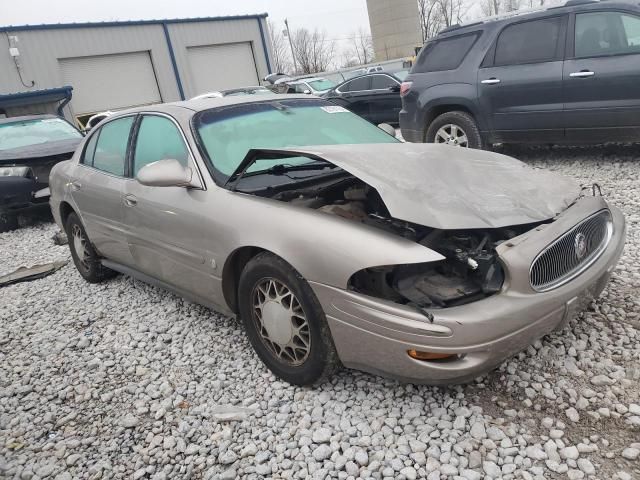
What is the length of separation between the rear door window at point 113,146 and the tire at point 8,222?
4051 millimetres

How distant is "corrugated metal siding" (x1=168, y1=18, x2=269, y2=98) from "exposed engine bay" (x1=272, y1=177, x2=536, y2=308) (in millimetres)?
24112

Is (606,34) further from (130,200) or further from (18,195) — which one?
(18,195)

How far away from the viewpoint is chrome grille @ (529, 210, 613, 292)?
2.25 m

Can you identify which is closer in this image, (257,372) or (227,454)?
(227,454)

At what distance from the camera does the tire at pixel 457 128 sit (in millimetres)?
6582

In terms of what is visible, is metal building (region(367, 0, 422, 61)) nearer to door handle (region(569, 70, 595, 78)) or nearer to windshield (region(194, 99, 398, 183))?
door handle (region(569, 70, 595, 78))

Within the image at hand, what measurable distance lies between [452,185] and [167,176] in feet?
5.13

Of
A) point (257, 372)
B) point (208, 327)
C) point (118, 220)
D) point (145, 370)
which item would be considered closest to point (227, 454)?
point (257, 372)

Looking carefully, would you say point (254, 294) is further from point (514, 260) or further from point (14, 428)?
point (14, 428)

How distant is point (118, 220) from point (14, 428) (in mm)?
1511

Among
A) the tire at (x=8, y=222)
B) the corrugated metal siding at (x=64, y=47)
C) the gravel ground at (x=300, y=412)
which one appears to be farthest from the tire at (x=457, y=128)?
the corrugated metal siding at (x=64, y=47)

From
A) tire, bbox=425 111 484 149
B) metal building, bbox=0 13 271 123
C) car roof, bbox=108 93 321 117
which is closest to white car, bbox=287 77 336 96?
metal building, bbox=0 13 271 123

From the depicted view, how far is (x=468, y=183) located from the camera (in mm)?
2572

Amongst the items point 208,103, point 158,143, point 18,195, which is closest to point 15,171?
point 18,195
